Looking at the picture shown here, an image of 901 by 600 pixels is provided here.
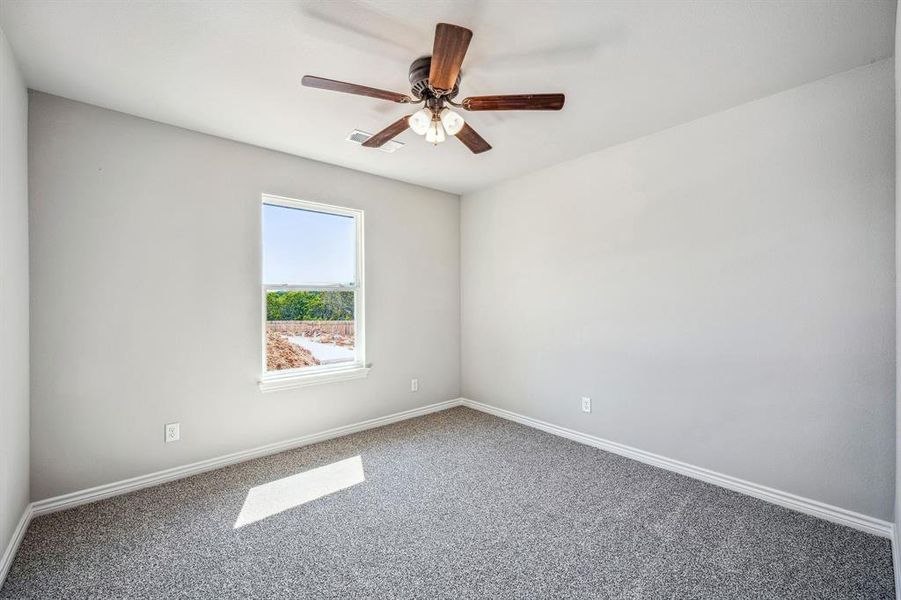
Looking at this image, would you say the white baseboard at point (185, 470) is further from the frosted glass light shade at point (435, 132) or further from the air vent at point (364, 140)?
the frosted glass light shade at point (435, 132)

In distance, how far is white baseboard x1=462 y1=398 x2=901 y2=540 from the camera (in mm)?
2139

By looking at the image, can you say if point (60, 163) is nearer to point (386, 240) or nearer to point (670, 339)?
point (386, 240)

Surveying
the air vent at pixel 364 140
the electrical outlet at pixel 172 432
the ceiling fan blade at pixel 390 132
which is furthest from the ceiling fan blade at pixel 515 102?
the electrical outlet at pixel 172 432

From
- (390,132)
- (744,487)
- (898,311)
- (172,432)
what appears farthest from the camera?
(172,432)

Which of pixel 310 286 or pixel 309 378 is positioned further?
pixel 310 286

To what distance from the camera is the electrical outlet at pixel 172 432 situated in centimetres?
276

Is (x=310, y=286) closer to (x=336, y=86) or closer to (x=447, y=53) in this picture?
(x=336, y=86)

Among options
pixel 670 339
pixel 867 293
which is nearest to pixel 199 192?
pixel 670 339

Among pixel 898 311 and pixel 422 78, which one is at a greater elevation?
pixel 422 78

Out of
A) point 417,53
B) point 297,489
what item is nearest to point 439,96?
point 417,53

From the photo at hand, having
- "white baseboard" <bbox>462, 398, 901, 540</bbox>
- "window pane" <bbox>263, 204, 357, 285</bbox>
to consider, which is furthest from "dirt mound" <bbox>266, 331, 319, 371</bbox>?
"white baseboard" <bbox>462, 398, 901, 540</bbox>

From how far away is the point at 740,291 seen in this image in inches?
101

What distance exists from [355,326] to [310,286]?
1.98 ft

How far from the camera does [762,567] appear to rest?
1862 mm
